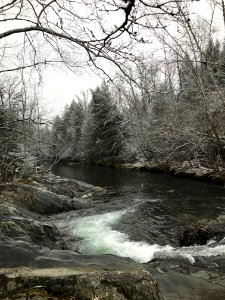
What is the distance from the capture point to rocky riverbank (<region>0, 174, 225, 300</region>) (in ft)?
13.8

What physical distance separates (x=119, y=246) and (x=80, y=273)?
15.7ft

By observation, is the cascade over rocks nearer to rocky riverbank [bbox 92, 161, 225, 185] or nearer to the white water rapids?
the white water rapids

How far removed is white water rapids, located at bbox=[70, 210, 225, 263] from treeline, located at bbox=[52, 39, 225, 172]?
269 cm

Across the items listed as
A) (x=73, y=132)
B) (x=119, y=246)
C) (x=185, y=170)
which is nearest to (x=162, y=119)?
(x=185, y=170)

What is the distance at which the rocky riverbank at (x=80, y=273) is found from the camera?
421cm

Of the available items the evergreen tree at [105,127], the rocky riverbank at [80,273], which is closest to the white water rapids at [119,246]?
the rocky riverbank at [80,273]

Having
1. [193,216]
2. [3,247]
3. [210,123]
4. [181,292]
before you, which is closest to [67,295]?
[181,292]

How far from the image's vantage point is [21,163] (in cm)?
1850

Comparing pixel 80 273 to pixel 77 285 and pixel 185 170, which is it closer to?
pixel 77 285

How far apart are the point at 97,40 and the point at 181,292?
154 inches

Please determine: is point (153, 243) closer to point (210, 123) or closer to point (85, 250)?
point (85, 250)

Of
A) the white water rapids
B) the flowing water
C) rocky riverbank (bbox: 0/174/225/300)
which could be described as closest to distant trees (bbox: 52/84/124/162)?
the flowing water

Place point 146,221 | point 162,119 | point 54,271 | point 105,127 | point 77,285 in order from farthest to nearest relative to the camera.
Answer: point 105,127, point 162,119, point 146,221, point 54,271, point 77,285

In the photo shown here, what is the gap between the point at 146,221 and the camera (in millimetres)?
11516
